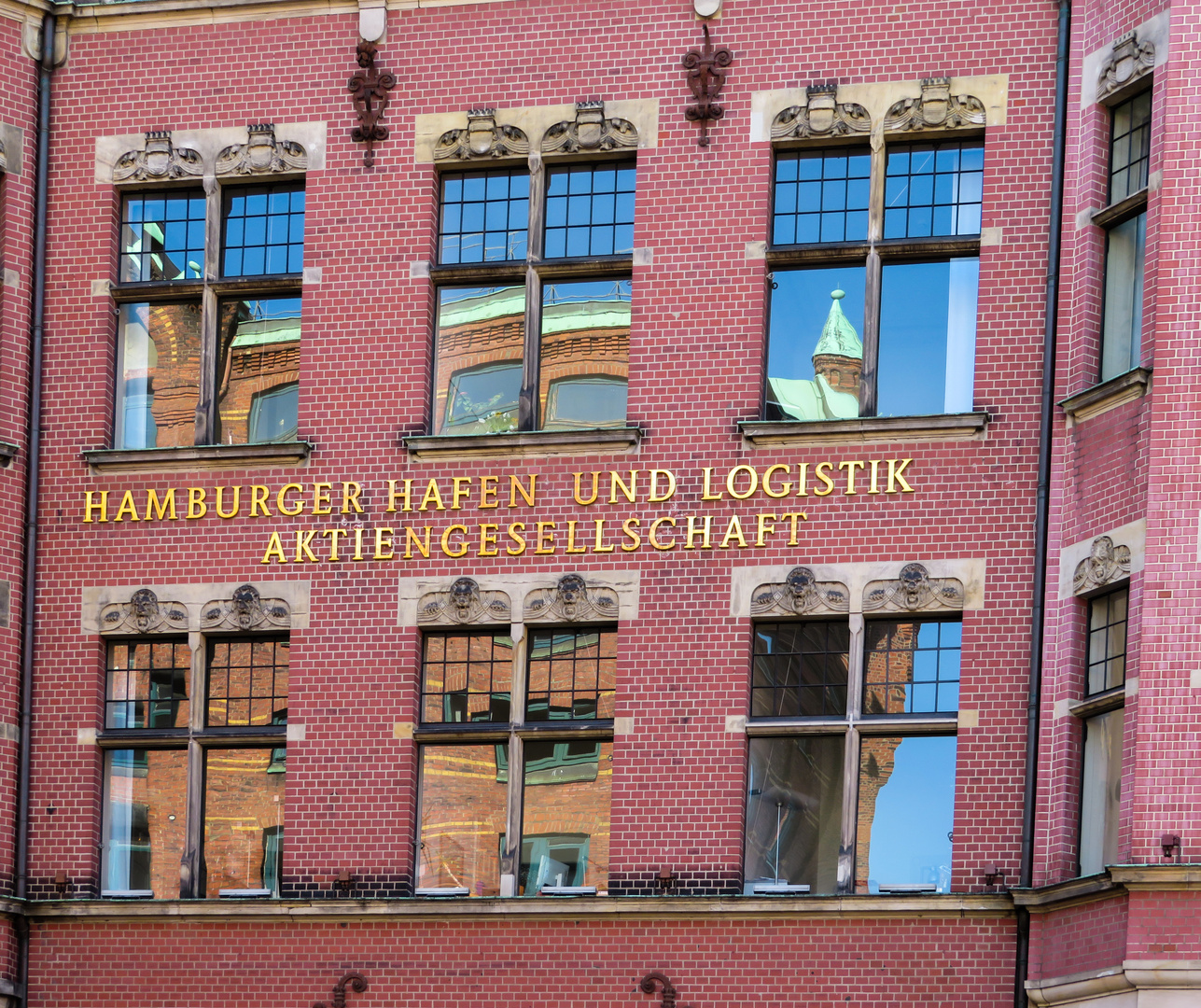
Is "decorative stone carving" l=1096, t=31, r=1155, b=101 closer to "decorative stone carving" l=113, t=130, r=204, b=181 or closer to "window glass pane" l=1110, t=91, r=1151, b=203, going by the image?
"window glass pane" l=1110, t=91, r=1151, b=203

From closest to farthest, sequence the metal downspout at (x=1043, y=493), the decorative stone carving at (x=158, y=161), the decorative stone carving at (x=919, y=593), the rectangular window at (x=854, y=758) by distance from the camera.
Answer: the metal downspout at (x=1043, y=493), the rectangular window at (x=854, y=758), the decorative stone carving at (x=919, y=593), the decorative stone carving at (x=158, y=161)

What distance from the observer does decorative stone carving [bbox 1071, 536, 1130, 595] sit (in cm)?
1898

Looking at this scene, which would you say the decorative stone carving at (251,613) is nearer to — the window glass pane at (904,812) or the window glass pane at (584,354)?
the window glass pane at (584,354)

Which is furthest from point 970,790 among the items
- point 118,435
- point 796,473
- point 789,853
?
point 118,435

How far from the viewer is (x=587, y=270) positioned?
71.2 feet

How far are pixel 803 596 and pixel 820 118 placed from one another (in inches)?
159

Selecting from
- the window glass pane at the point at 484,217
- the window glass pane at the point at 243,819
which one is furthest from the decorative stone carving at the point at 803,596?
the window glass pane at the point at 243,819

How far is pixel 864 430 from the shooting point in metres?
20.5

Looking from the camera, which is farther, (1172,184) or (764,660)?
(764,660)

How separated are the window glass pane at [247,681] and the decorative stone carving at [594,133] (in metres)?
4.87

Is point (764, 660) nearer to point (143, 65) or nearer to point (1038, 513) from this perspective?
point (1038, 513)

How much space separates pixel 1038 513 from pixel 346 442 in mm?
5869

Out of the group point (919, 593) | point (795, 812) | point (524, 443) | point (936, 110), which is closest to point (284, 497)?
point (524, 443)

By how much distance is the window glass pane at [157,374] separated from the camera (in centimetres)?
2239
